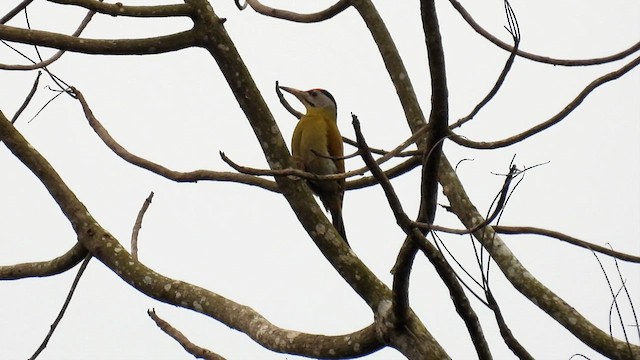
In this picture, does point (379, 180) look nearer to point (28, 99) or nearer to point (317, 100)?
point (28, 99)

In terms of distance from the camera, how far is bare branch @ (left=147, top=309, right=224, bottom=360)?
118 inches

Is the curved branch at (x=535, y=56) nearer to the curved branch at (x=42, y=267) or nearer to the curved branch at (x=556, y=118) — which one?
the curved branch at (x=556, y=118)

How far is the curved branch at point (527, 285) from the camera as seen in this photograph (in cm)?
302

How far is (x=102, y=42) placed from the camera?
2896 millimetres

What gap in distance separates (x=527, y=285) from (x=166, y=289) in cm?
135

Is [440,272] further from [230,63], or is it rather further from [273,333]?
[230,63]

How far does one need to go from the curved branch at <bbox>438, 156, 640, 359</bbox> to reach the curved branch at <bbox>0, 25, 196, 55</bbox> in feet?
3.88

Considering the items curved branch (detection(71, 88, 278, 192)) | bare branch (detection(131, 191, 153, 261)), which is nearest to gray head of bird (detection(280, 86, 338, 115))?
bare branch (detection(131, 191, 153, 261))

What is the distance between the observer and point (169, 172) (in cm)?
297

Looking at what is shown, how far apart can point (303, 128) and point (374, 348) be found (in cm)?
223

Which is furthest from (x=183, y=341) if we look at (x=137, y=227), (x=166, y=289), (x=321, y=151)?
Answer: (x=321, y=151)

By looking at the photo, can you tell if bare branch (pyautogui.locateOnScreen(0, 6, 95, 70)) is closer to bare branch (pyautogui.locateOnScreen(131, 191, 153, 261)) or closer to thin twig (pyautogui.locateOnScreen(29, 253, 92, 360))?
bare branch (pyautogui.locateOnScreen(131, 191, 153, 261))

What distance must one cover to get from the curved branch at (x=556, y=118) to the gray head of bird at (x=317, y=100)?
172 cm

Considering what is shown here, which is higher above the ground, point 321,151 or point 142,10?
point 321,151
